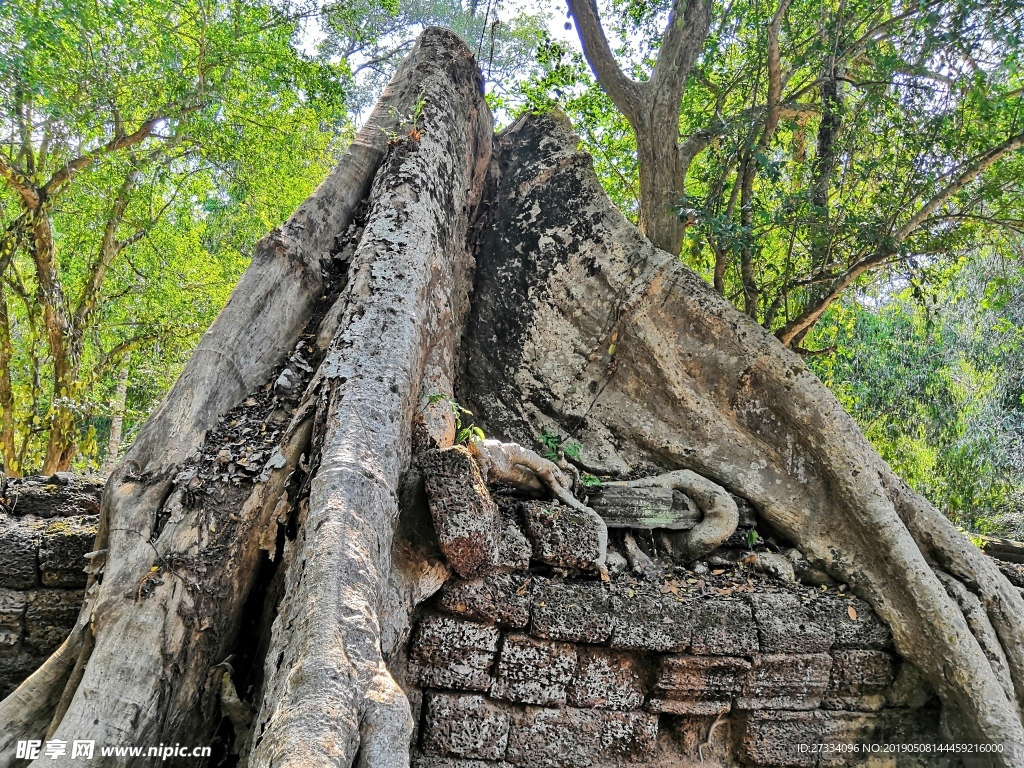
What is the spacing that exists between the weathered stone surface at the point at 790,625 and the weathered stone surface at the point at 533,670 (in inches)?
34.2

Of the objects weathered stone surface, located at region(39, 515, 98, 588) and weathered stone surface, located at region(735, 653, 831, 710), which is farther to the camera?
weathered stone surface, located at region(735, 653, 831, 710)

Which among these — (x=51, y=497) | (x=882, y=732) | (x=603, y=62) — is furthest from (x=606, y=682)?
(x=603, y=62)

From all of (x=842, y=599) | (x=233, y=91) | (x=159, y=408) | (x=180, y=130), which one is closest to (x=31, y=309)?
(x=180, y=130)

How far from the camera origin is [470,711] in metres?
2.59

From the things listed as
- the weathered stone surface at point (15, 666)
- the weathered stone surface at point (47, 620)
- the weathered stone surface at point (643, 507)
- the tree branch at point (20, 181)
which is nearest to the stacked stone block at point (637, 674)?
the weathered stone surface at point (643, 507)

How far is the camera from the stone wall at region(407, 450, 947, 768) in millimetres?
2598

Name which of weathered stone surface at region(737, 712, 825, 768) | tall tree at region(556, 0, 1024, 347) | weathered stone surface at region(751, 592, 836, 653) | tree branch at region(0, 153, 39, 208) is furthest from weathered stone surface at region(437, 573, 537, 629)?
tree branch at region(0, 153, 39, 208)

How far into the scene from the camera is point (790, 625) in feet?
9.73

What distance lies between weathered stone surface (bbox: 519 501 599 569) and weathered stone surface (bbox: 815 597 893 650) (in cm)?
115

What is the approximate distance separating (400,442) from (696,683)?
1.62 m

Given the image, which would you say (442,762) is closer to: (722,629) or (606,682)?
(606,682)

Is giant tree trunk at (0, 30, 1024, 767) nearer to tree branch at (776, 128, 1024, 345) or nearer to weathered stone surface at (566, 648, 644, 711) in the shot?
weathered stone surface at (566, 648, 644, 711)

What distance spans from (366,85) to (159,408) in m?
16.8

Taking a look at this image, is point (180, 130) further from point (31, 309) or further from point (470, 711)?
point (470, 711)
